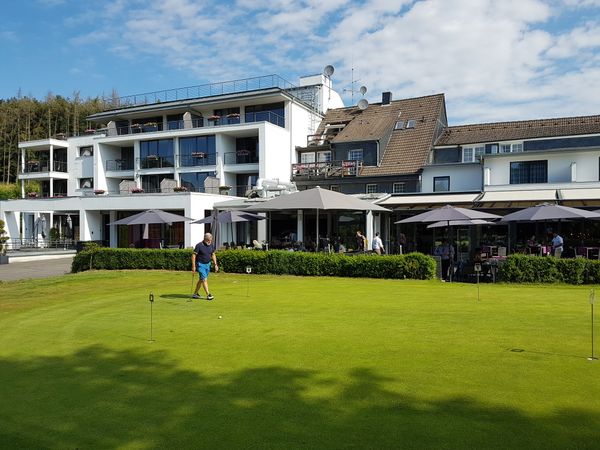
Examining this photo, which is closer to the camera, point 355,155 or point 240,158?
point 355,155

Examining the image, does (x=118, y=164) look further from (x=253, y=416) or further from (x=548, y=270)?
(x=253, y=416)

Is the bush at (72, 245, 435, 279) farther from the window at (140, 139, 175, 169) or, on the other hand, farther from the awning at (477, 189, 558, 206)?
the window at (140, 139, 175, 169)

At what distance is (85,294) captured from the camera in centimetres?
1398

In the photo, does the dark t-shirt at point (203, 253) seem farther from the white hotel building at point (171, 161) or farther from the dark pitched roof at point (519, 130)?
the dark pitched roof at point (519, 130)

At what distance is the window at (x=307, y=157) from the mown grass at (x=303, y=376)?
→ 93.0 ft

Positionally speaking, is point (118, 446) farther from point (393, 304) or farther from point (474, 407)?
point (393, 304)

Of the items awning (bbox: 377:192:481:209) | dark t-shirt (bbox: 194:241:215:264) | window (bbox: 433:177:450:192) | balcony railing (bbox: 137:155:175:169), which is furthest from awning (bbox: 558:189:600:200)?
balcony railing (bbox: 137:155:175:169)

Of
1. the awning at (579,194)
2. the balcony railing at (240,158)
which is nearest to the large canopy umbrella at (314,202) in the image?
the awning at (579,194)

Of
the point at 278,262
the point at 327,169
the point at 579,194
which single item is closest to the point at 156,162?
the point at 327,169

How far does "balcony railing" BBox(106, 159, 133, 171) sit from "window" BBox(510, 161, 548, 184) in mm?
29985

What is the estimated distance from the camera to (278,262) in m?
18.5

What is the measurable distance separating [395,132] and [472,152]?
628 centimetres

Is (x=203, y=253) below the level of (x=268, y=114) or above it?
below

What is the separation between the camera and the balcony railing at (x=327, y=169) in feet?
111
